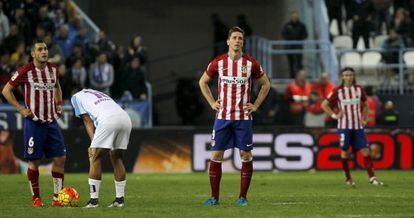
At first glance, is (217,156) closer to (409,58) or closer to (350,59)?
(350,59)

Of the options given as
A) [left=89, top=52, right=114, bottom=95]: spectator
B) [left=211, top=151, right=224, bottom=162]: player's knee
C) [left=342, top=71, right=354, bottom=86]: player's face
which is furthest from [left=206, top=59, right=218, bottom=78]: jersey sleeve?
[left=89, top=52, right=114, bottom=95]: spectator

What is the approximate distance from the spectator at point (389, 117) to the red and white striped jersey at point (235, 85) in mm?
12174

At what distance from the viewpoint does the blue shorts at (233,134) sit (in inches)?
544

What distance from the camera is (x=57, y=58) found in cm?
2583

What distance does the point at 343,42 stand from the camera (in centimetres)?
3022

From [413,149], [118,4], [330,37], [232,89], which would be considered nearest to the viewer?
[232,89]

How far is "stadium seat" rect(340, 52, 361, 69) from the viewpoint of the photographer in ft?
94.4

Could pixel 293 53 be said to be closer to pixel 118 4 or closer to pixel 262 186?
pixel 118 4

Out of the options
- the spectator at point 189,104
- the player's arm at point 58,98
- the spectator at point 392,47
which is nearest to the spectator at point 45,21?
the spectator at point 189,104

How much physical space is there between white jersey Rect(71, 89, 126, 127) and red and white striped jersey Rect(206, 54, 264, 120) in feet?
4.77

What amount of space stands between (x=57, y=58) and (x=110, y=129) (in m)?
13.1

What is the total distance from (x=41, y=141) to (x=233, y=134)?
104 inches

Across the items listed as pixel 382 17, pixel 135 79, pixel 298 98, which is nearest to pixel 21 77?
pixel 135 79

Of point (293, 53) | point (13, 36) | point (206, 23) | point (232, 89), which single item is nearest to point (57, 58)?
A: point (13, 36)
